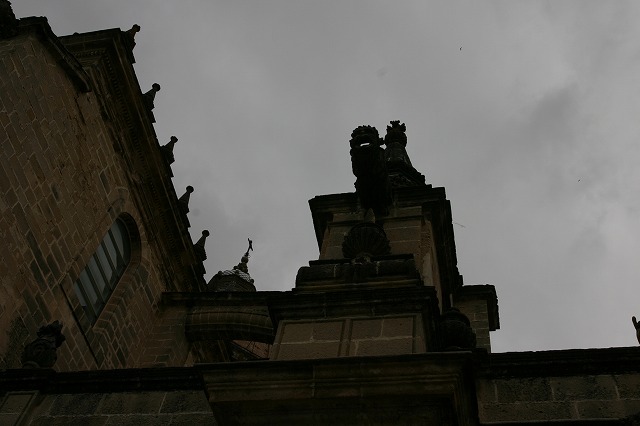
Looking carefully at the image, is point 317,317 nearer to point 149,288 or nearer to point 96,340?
point 96,340

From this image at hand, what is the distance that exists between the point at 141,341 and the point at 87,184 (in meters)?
2.71

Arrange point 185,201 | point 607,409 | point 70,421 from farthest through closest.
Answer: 1. point 185,201
2. point 70,421
3. point 607,409

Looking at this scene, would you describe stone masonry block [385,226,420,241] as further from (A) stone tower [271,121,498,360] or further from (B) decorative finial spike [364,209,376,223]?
(B) decorative finial spike [364,209,376,223]

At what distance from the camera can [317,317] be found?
6.06 meters

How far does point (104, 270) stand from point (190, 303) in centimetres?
191

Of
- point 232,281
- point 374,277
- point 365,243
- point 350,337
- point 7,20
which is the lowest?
point 350,337

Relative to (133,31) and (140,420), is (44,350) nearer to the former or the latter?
(140,420)

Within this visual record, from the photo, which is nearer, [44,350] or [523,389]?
[523,389]

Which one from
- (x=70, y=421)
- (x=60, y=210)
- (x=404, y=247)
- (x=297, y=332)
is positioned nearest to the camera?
(x=297, y=332)

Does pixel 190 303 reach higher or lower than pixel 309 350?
higher

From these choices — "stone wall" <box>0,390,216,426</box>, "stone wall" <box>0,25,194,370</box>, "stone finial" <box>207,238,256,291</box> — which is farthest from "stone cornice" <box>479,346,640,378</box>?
"stone finial" <box>207,238,256,291</box>

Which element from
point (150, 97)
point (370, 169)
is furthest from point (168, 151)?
point (370, 169)

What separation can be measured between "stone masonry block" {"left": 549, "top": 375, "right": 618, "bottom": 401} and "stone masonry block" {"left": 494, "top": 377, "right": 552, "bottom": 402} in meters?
0.06

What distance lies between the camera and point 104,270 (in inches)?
473
